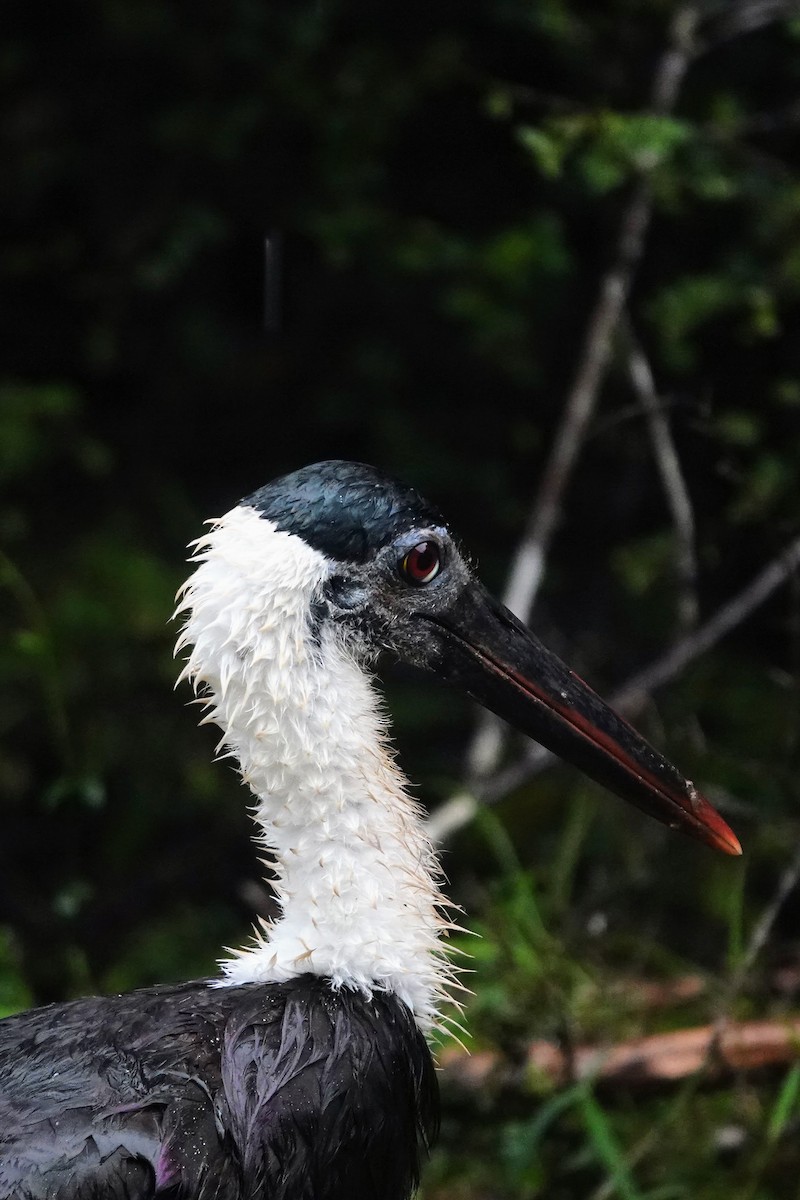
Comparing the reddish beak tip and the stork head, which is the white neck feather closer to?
the stork head

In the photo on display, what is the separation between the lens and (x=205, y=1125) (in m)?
1.83

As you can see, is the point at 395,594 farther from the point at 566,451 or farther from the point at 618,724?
the point at 566,451

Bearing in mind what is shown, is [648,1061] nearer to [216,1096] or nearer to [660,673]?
[660,673]

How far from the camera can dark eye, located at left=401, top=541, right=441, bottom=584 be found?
2139 mm

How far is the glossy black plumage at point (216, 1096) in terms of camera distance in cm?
175

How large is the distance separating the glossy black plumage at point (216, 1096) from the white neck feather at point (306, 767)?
0.06 meters

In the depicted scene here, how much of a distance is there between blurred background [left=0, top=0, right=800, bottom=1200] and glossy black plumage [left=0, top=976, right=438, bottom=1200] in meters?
1.56

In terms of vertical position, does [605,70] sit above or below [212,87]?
below

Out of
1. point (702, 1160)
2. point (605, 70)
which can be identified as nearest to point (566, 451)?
point (605, 70)

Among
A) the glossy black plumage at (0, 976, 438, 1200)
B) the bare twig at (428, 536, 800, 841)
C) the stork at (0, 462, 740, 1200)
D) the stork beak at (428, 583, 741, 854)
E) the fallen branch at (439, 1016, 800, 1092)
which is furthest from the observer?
the bare twig at (428, 536, 800, 841)

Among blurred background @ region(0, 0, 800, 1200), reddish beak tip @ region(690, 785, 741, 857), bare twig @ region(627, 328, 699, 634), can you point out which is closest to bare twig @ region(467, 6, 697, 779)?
blurred background @ region(0, 0, 800, 1200)

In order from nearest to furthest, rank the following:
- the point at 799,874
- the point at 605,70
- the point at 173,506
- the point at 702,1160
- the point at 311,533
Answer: the point at 311,533
the point at 702,1160
the point at 799,874
the point at 605,70
the point at 173,506

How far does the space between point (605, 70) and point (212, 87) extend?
4.31 feet

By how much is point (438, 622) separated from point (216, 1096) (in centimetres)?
80
